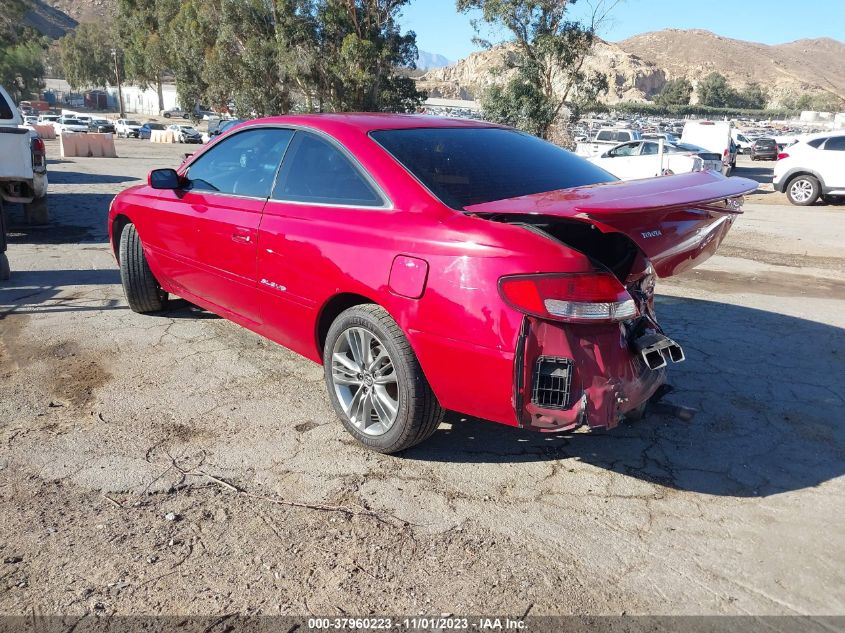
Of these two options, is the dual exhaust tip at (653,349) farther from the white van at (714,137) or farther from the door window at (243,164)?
the white van at (714,137)

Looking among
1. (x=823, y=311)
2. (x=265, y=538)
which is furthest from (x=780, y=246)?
(x=265, y=538)

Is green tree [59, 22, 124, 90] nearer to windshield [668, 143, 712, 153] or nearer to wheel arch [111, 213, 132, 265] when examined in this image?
windshield [668, 143, 712, 153]

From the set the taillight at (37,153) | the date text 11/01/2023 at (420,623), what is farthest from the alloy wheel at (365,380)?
the taillight at (37,153)

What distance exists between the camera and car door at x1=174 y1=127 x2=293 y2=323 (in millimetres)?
3934

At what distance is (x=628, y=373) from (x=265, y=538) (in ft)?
5.40

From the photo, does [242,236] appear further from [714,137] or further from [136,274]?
[714,137]

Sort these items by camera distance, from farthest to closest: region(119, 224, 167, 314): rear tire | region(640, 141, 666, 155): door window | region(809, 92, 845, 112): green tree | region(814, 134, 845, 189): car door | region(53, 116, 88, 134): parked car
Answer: region(809, 92, 845, 112): green tree → region(53, 116, 88, 134): parked car → region(640, 141, 666, 155): door window → region(814, 134, 845, 189): car door → region(119, 224, 167, 314): rear tire

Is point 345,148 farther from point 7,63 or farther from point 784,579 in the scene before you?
point 7,63

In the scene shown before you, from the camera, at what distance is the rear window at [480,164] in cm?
322

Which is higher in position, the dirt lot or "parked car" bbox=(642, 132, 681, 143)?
"parked car" bbox=(642, 132, 681, 143)

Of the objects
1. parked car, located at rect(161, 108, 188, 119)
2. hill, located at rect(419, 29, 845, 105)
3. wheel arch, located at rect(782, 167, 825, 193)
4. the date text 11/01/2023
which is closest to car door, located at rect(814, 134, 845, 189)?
wheel arch, located at rect(782, 167, 825, 193)

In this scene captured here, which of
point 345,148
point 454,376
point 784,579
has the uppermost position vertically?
point 345,148

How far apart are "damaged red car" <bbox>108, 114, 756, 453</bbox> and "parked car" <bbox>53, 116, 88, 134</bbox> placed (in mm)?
45273

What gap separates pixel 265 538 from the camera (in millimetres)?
2668
